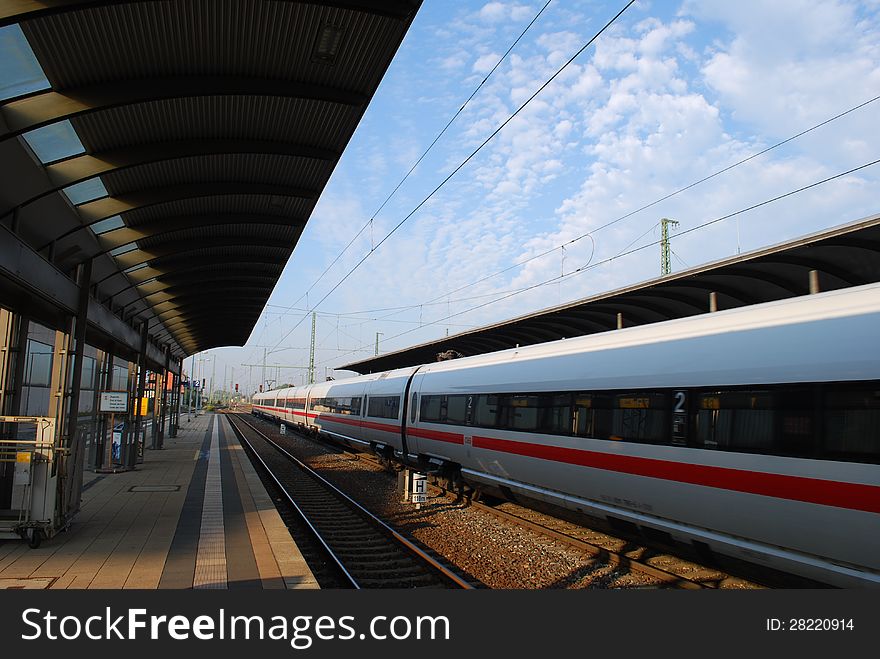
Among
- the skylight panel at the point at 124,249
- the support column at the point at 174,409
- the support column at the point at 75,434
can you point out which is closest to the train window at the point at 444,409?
the support column at the point at 75,434

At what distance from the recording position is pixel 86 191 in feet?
32.1

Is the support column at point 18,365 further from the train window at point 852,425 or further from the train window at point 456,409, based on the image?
the train window at point 852,425

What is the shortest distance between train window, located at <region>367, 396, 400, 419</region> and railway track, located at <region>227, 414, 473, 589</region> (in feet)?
11.2

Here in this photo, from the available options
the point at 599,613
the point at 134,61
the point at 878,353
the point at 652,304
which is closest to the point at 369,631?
the point at 599,613

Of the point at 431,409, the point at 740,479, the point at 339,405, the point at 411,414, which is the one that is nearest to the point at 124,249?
the point at 431,409

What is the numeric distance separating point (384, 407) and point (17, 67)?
13661mm

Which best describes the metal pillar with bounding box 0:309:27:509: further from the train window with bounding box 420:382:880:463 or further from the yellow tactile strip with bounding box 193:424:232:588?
the train window with bounding box 420:382:880:463

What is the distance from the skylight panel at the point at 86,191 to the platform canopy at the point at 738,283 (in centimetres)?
908

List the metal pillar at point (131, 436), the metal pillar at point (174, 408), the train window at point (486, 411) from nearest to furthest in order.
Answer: the train window at point (486, 411) → the metal pillar at point (131, 436) → the metal pillar at point (174, 408)

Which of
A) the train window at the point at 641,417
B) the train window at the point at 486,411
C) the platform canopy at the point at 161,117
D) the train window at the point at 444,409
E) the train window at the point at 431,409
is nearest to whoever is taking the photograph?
the platform canopy at the point at 161,117

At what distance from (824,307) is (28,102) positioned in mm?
8344

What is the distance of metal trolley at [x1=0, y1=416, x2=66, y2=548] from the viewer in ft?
27.2

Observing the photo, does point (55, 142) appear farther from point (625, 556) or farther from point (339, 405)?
point (339, 405)

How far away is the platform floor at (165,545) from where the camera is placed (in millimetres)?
6871
